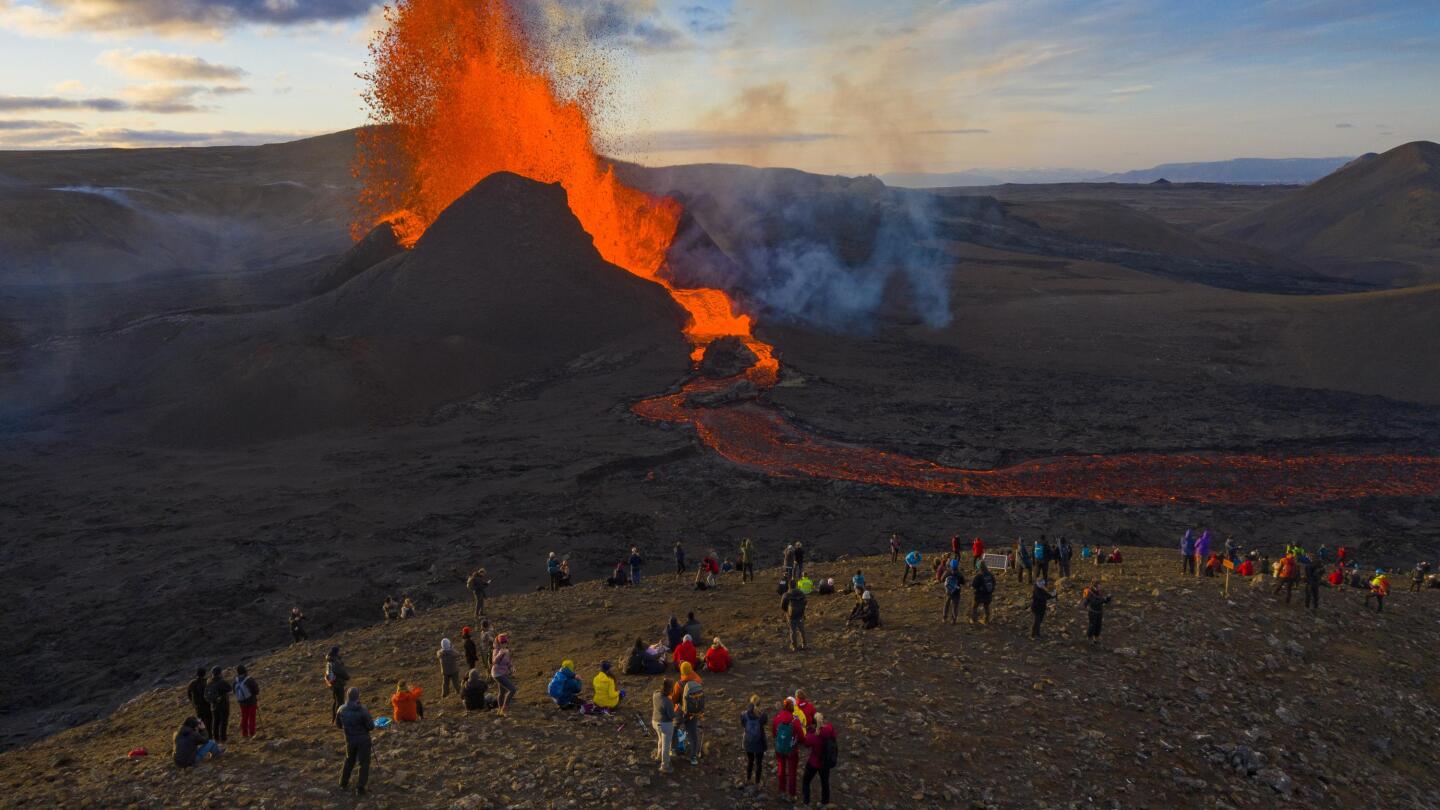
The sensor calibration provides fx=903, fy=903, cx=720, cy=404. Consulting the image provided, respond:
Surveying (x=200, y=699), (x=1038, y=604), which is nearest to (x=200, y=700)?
(x=200, y=699)

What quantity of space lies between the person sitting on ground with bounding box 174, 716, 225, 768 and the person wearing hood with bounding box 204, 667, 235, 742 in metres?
1.08

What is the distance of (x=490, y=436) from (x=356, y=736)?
3114cm

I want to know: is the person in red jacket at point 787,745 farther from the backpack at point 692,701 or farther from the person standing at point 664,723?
the person standing at point 664,723

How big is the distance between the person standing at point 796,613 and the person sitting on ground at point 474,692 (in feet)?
17.9

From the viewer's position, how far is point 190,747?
12070 mm

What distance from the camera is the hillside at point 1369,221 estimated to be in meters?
107

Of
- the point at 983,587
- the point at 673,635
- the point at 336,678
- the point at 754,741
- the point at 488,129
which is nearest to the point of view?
the point at 754,741

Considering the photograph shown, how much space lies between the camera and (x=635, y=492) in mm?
35219

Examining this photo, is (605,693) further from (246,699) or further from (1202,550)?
(1202,550)

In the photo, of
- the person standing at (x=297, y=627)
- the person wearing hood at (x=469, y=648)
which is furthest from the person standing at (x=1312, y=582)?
the person standing at (x=297, y=627)

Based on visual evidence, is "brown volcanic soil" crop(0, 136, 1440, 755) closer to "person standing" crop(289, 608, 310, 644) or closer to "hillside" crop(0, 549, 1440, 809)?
"person standing" crop(289, 608, 310, 644)

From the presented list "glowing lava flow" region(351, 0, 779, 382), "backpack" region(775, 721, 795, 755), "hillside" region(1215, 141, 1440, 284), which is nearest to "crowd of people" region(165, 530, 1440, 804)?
"backpack" region(775, 721, 795, 755)

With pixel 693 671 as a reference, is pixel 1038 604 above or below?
below

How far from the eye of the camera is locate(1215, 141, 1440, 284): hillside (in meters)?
107
